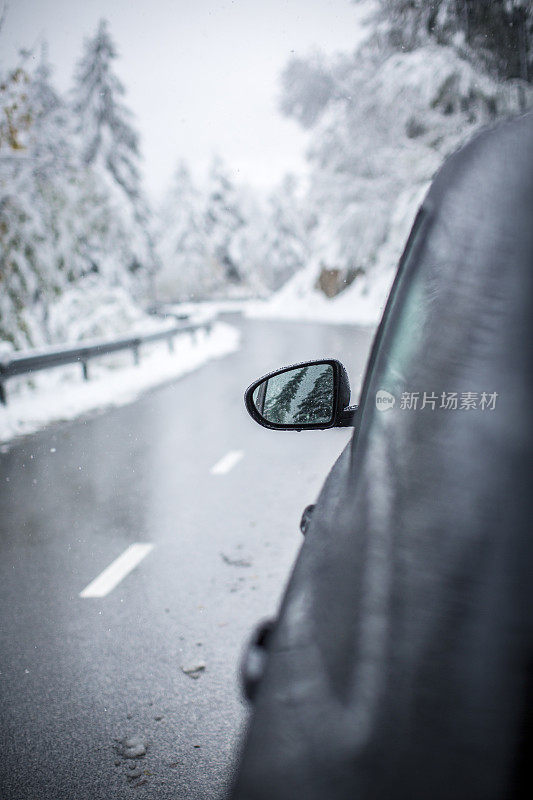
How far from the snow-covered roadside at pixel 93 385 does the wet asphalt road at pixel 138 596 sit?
1.49 m

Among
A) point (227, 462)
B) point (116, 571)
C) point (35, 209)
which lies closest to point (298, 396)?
point (116, 571)

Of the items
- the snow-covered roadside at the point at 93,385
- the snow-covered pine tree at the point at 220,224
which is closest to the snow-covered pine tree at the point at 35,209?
the snow-covered roadside at the point at 93,385

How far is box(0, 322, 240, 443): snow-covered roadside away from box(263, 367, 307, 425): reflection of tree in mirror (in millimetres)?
7189

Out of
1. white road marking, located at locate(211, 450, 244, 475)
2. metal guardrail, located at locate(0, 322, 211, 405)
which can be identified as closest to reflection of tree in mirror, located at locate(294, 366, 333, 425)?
white road marking, located at locate(211, 450, 244, 475)

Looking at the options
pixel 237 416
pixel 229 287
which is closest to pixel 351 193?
pixel 237 416

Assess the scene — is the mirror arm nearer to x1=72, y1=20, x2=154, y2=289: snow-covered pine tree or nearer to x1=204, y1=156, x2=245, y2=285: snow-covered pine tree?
x1=72, y1=20, x2=154, y2=289: snow-covered pine tree

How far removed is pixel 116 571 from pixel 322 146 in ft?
36.2

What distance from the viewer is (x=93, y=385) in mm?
12680

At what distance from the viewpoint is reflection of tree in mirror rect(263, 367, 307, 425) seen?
73.7 inches

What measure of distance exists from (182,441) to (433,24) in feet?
17.7

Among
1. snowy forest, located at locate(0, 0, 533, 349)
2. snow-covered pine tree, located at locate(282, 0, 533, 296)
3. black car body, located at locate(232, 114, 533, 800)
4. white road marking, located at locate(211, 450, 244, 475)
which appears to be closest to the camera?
black car body, located at locate(232, 114, 533, 800)

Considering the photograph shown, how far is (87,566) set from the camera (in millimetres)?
4336

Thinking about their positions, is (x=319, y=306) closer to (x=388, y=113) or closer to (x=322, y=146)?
(x=322, y=146)

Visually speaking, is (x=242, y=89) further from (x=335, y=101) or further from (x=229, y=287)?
(x=229, y=287)
